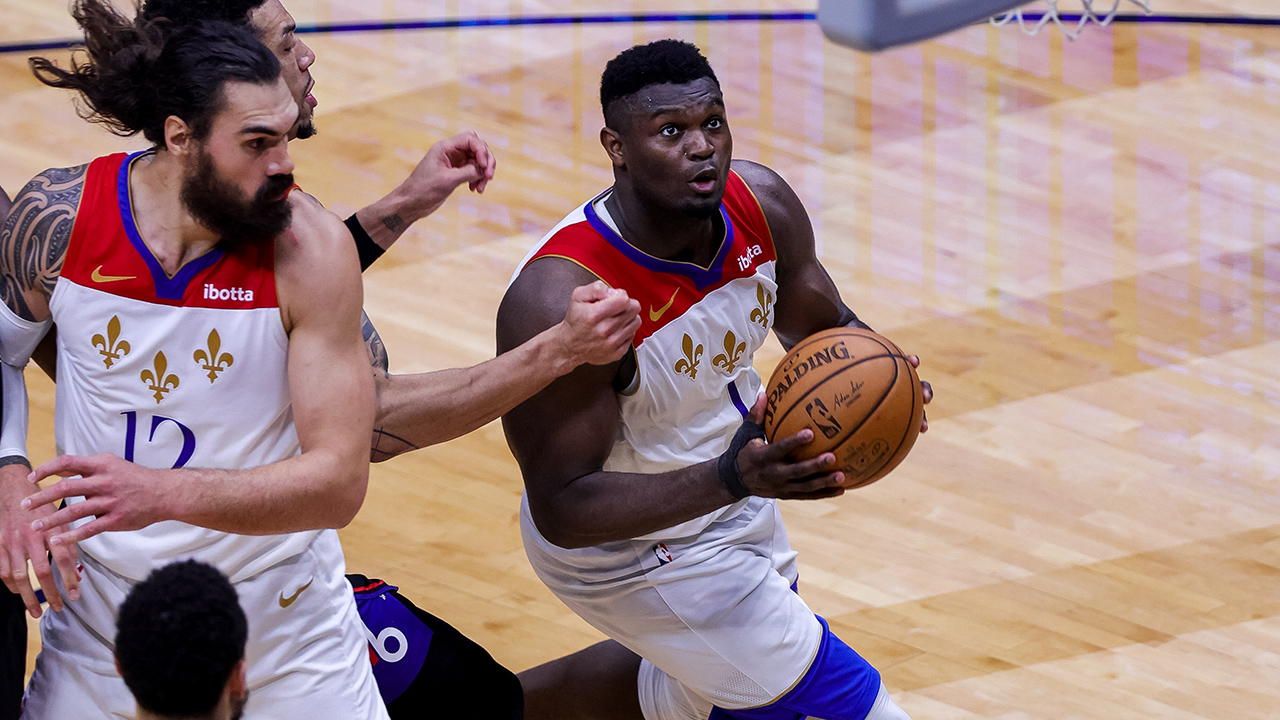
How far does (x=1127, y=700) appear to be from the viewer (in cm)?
450

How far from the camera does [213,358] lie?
9.71 feet

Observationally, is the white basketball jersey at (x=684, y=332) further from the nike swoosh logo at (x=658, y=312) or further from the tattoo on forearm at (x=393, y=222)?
the tattoo on forearm at (x=393, y=222)

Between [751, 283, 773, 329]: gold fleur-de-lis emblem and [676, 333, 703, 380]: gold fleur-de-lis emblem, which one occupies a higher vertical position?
[751, 283, 773, 329]: gold fleur-de-lis emblem

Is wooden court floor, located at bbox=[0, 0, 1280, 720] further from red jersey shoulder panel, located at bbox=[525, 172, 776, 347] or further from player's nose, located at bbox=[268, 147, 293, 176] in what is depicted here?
player's nose, located at bbox=[268, 147, 293, 176]

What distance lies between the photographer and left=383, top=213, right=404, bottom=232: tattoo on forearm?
146 inches

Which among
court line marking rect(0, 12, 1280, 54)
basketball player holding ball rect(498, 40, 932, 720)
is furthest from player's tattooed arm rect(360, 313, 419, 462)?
court line marking rect(0, 12, 1280, 54)

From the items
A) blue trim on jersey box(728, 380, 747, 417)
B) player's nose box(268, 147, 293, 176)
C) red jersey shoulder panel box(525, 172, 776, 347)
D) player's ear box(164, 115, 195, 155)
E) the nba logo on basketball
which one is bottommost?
the nba logo on basketball

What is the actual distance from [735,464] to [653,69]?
954 millimetres

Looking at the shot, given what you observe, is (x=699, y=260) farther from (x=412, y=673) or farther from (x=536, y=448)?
(x=412, y=673)

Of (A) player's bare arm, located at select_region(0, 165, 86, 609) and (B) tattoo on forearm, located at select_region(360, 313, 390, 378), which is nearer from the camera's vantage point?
(A) player's bare arm, located at select_region(0, 165, 86, 609)

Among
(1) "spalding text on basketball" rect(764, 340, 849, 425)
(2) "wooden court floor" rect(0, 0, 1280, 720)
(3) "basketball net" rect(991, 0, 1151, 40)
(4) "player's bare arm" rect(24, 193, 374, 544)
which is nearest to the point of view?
(4) "player's bare arm" rect(24, 193, 374, 544)

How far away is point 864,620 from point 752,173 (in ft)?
5.51

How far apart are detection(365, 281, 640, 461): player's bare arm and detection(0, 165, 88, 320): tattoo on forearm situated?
72cm

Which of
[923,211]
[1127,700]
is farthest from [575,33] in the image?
[1127,700]
